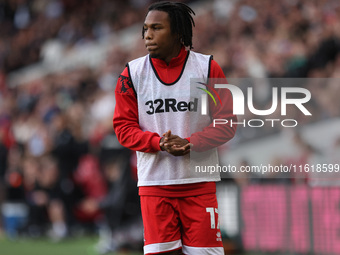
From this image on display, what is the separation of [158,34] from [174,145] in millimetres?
688

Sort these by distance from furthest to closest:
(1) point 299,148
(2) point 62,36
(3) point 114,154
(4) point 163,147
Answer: (2) point 62,36 → (3) point 114,154 → (1) point 299,148 → (4) point 163,147

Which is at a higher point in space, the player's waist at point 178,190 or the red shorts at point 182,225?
the player's waist at point 178,190

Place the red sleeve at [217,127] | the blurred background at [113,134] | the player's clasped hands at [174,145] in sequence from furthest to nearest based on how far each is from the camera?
the blurred background at [113,134]
the red sleeve at [217,127]
the player's clasped hands at [174,145]

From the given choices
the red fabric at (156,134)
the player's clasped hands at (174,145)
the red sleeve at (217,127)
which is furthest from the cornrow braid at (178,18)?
the player's clasped hands at (174,145)

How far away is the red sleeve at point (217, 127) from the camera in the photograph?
395cm

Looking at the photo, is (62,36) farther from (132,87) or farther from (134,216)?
(132,87)

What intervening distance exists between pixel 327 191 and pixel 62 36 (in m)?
11.6

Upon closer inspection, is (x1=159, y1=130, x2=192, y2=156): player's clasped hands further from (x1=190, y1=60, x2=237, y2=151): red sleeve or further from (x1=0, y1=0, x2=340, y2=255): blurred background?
(x1=0, y1=0, x2=340, y2=255): blurred background

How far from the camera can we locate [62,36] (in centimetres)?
1666

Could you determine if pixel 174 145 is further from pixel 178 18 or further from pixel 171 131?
pixel 178 18

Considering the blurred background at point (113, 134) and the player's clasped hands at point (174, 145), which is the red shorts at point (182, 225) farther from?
the blurred background at point (113, 134)

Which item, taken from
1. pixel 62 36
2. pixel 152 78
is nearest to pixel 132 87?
pixel 152 78

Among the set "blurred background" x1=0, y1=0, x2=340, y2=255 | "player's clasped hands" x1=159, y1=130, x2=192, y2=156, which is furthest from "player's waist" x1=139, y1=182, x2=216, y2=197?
"blurred background" x1=0, y1=0, x2=340, y2=255

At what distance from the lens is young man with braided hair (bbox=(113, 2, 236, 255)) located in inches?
156
